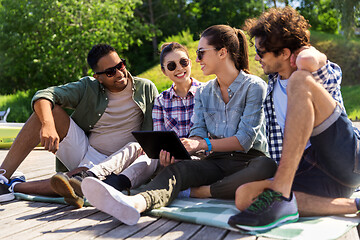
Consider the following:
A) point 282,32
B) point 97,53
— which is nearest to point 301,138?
point 282,32

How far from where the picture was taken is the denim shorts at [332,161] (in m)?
2.34

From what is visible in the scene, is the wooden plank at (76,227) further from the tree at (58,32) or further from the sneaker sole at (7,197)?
the tree at (58,32)

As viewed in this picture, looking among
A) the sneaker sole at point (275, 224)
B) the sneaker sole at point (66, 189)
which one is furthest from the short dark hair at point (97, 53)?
the sneaker sole at point (275, 224)

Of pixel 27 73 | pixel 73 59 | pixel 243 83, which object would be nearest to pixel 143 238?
pixel 243 83

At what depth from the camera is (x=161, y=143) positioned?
295 cm

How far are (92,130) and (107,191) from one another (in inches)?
60.1

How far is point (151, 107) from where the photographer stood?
12.7 feet

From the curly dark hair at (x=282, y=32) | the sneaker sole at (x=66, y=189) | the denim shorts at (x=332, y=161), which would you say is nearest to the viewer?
the denim shorts at (x=332, y=161)

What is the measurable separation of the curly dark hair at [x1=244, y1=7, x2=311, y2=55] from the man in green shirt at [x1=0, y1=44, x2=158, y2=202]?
4.70 ft

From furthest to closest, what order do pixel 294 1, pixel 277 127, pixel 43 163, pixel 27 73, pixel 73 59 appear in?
pixel 294 1 → pixel 27 73 → pixel 73 59 → pixel 43 163 → pixel 277 127

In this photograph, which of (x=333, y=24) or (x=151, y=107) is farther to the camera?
(x=333, y=24)

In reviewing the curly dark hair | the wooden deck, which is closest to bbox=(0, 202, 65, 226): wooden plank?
the wooden deck

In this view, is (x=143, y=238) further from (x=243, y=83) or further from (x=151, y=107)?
(x=151, y=107)

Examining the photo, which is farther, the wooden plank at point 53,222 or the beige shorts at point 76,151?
the beige shorts at point 76,151
